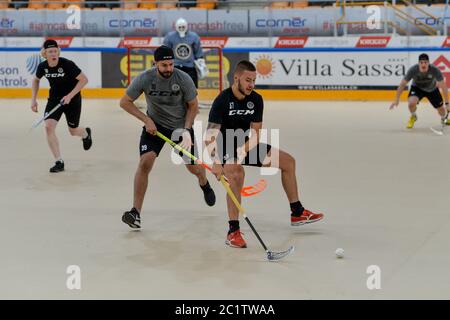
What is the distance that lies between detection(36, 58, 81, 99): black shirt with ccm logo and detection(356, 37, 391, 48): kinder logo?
446 inches

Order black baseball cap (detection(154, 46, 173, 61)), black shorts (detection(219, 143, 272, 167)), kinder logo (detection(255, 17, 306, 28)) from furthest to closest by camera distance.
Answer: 1. kinder logo (detection(255, 17, 306, 28))
2. black baseball cap (detection(154, 46, 173, 61))
3. black shorts (detection(219, 143, 272, 167))

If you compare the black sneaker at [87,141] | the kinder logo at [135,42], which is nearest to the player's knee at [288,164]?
the black sneaker at [87,141]

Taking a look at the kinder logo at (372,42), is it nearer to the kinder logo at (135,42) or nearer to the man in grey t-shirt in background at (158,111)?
the kinder logo at (135,42)

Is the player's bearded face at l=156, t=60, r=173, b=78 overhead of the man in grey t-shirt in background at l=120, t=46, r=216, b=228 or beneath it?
overhead

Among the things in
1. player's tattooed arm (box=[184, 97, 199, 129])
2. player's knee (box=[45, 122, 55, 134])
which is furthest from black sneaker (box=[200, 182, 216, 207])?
player's knee (box=[45, 122, 55, 134])

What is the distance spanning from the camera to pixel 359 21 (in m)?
20.5

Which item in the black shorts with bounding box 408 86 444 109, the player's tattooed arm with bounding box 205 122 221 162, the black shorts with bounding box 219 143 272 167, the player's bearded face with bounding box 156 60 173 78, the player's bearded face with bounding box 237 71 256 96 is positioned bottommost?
the black shorts with bounding box 408 86 444 109

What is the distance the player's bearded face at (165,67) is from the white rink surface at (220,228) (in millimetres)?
1371

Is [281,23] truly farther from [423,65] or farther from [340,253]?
[340,253]

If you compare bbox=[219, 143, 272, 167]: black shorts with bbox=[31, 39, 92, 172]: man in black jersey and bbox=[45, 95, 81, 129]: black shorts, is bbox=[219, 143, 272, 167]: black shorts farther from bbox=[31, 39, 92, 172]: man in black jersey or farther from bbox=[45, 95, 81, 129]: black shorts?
bbox=[45, 95, 81, 129]: black shorts

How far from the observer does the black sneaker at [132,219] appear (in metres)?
6.89

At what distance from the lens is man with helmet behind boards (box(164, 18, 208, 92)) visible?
16695 millimetres

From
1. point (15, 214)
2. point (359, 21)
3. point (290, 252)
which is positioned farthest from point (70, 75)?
point (359, 21)
